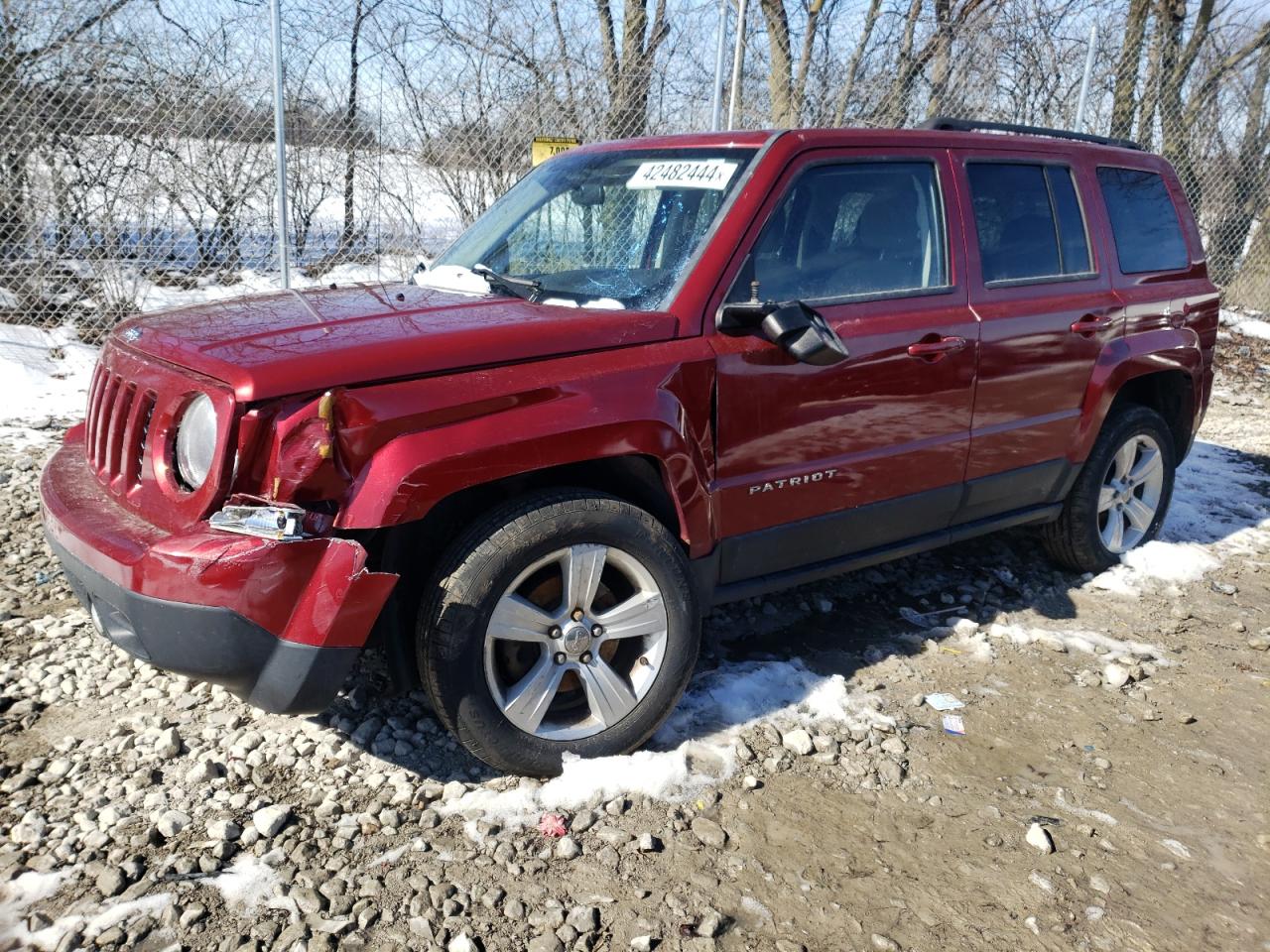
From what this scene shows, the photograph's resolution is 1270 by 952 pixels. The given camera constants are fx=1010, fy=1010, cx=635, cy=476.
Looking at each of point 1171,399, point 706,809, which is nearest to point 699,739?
point 706,809

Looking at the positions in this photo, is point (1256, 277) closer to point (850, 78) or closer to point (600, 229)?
point (850, 78)

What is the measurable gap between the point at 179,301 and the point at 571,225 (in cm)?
492

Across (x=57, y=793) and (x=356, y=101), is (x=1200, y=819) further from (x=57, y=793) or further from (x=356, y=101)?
(x=356, y=101)

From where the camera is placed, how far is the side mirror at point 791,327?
2.97 meters

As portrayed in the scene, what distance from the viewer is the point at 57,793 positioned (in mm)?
2779

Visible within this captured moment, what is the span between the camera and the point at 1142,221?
4.56 metres

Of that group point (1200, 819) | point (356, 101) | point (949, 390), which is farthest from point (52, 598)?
point (356, 101)

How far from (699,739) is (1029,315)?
6.84ft

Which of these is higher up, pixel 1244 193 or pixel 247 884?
Answer: pixel 1244 193

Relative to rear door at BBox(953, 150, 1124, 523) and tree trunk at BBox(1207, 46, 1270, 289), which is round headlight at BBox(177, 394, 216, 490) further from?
tree trunk at BBox(1207, 46, 1270, 289)

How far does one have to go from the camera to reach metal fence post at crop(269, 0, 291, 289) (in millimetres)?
6328

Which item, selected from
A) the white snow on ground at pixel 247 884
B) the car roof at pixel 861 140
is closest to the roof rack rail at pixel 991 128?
the car roof at pixel 861 140

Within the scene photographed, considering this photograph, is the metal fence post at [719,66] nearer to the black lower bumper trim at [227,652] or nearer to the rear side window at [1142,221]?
the rear side window at [1142,221]

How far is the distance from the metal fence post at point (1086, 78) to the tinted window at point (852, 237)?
691 cm
